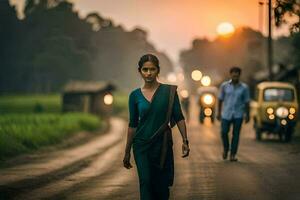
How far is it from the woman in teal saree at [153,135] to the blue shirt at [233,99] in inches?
357

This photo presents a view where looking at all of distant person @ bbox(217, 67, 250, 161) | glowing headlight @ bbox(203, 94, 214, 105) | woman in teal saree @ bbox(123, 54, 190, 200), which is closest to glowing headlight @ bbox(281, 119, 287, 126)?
distant person @ bbox(217, 67, 250, 161)

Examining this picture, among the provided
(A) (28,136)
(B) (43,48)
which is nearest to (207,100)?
(A) (28,136)

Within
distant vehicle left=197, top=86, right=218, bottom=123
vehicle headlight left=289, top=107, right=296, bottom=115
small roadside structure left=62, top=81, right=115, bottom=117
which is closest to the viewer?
vehicle headlight left=289, top=107, right=296, bottom=115

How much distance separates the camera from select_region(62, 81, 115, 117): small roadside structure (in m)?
56.1

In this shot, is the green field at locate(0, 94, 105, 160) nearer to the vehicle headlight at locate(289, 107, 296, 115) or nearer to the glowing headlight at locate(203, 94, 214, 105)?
the vehicle headlight at locate(289, 107, 296, 115)

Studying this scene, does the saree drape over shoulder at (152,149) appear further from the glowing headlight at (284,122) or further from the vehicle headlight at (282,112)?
the vehicle headlight at (282,112)

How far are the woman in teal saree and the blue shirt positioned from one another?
29.7 feet

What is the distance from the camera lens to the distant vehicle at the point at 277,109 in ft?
82.9

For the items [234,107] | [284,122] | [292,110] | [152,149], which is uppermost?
[234,107]

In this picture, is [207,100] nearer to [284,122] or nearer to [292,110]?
[292,110]

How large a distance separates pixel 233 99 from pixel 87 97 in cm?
4145

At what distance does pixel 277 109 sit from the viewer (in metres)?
25.5

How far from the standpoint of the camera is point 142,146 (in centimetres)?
715

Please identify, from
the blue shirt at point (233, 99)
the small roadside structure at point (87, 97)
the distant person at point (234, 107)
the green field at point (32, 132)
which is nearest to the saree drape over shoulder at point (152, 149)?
the distant person at point (234, 107)
